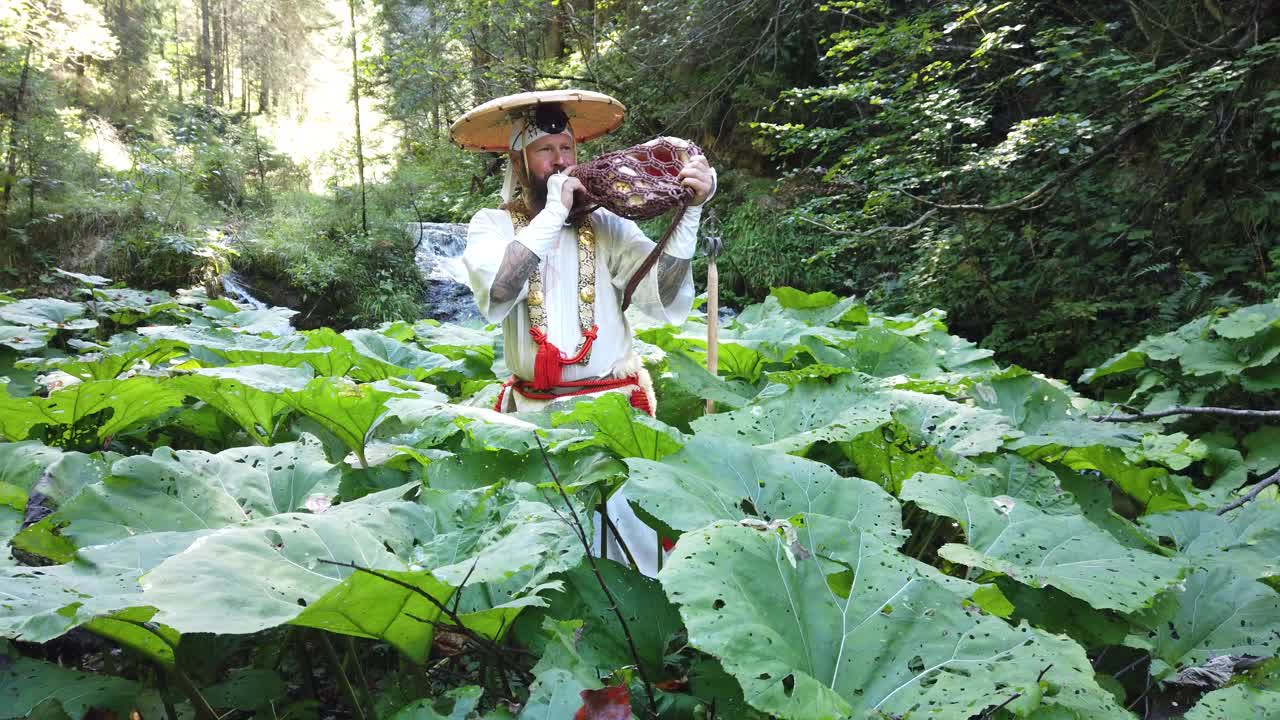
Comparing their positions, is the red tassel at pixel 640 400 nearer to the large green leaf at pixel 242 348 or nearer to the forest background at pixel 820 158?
the large green leaf at pixel 242 348

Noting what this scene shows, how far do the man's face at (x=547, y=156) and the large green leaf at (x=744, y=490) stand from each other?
1537mm

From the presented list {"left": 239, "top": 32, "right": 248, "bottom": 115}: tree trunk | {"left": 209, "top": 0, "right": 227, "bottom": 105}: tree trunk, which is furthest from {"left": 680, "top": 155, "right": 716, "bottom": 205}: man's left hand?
{"left": 239, "top": 32, "right": 248, "bottom": 115}: tree trunk

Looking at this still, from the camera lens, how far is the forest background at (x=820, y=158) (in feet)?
18.0

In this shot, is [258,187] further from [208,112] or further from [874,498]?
[874,498]

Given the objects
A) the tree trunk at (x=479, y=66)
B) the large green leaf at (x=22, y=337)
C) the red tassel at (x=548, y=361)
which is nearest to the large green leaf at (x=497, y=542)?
the red tassel at (x=548, y=361)

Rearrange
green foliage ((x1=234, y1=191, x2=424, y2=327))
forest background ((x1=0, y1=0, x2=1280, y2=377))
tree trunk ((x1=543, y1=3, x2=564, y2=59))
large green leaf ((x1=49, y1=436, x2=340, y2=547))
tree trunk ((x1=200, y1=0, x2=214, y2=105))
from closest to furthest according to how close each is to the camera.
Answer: large green leaf ((x1=49, y1=436, x2=340, y2=547)), forest background ((x1=0, y1=0, x2=1280, y2=377)), green foliage ((x1=234, y1=191, x2=424, y2=327)), tree trunk ((x1=543, y1=3, x2=564, y2=59)), tree trunk ((x1=200, y1=0, x2=214, y2=105))

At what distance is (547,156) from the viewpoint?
2.55 meters

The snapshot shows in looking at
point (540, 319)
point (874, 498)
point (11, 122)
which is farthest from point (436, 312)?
point (874, 498)

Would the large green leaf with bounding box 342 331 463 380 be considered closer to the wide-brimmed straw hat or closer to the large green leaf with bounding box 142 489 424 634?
the wide-brimmed straw hat

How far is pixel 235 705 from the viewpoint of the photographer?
107cm

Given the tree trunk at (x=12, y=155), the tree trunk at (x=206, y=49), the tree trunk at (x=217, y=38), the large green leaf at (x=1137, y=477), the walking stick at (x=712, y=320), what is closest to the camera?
the large green leaf at (x=1137, y=477)

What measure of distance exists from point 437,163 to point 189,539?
15.9 meters

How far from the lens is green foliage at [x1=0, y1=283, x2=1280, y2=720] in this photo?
859mm

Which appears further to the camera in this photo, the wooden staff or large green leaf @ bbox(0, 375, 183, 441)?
the wooden staff
